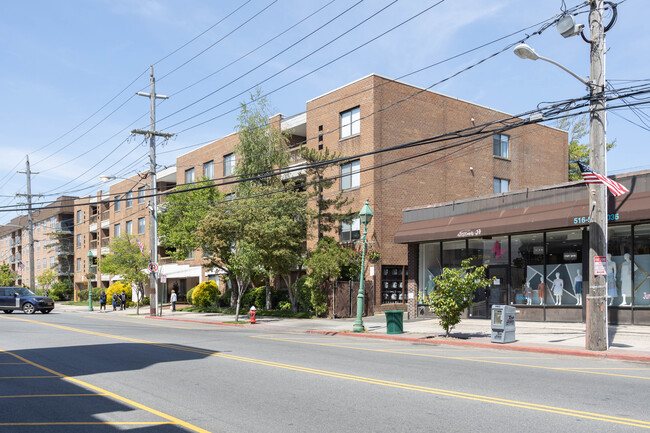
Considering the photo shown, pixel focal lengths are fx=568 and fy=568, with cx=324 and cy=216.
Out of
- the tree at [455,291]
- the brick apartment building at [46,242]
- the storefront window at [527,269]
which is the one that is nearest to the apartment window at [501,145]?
the storefront window at [527,269]

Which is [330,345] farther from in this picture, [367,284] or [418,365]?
[367,284]

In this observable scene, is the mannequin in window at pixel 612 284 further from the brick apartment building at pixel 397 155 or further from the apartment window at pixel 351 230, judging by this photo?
the apartment window at pixel 351 230

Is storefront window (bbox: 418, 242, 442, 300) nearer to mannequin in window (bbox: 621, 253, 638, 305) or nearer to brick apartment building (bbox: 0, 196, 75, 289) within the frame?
mannequin in window (bbox: 621, 253, 638, 305)

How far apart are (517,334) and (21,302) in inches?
1212

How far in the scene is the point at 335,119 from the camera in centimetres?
3406

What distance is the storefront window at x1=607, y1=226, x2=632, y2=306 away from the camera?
20109 millimetres

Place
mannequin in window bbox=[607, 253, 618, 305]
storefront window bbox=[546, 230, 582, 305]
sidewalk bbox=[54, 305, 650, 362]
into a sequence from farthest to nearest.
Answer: storefront window bbox=[546, 230, 582, 305], mannequin in window bbox=[607, 253, 618, 305], sidewalk bbox=[54, 305, 650, 362]

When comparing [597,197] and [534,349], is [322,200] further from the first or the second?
[597,197]

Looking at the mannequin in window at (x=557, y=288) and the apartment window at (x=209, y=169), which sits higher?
the apartment window at (x=209, y=169)

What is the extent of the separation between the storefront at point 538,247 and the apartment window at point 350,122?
7399mm

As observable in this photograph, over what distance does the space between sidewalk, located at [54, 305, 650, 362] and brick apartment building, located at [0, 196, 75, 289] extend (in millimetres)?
51452

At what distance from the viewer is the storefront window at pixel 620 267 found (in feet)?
66.0

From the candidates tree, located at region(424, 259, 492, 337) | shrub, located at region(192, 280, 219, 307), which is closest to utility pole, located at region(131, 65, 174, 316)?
shrub, located at region(192, 280, 219, 307)

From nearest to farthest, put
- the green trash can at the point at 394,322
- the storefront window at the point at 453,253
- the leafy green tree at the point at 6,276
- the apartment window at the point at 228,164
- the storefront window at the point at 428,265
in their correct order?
the green trash can at the point at 394,322 → the storefront window at the point at 453,253 → the storefront window at the point at 428,265 → the apartment window at the point at 228,164 → the leafy green tree at the point at 6,276
